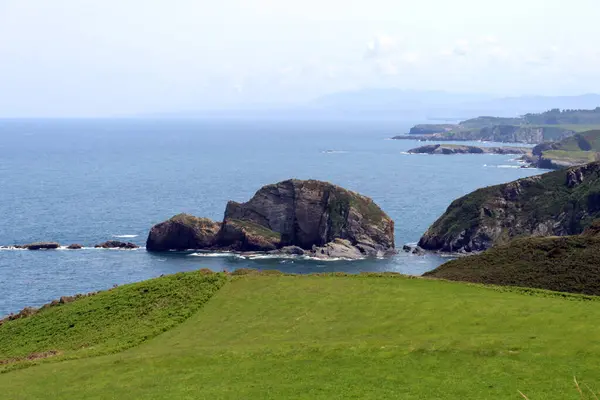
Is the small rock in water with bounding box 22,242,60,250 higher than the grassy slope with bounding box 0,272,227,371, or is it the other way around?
the grassy slope with bounding box 0,272,227,371

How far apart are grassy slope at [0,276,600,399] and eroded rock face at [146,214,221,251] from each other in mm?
78411

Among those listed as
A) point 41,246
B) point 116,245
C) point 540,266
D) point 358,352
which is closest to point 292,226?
point 116,245

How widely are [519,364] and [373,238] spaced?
96650 mm

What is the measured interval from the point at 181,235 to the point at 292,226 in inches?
793

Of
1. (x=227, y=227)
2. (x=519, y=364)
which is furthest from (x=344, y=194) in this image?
(x=519, y=364)

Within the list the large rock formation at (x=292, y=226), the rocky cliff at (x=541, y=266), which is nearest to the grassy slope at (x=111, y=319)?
the rocky cliff at (x=541, y=266)

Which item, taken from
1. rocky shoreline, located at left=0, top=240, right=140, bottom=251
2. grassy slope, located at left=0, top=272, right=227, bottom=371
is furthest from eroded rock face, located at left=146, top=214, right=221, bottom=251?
grassy slope, located at left=0, top=272, right=227, bottom=371

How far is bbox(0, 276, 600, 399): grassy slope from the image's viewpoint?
1241 inches

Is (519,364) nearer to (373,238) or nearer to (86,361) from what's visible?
(86,361)

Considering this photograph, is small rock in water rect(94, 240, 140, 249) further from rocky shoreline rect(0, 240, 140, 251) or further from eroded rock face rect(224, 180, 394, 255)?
eroded rock face rect(224, 180, 394, 255)

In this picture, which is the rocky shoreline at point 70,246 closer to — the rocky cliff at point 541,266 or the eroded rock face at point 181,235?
the eroded rock face at point 181,235

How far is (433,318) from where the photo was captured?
42.8m

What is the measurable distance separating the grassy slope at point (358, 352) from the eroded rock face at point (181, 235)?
78.4m

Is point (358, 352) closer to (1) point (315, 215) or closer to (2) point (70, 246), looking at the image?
(1) point (315, 215)
